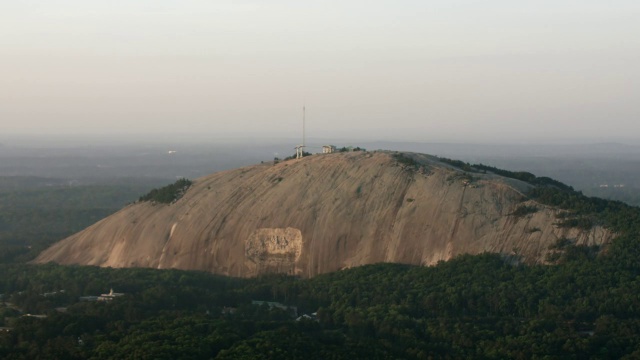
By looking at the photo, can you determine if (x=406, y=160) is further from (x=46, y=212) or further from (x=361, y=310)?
(x=46, y=212)

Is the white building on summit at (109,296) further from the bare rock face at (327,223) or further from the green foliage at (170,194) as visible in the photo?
the green foliage at (170,194)

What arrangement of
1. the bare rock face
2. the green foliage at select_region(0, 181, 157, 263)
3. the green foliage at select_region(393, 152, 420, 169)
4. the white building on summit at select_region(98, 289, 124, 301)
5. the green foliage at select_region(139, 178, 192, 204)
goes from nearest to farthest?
the white building on summit at select_region(98, 289, 124, 301) → the bare rock face → the green foliage at select_region(393, 152, 420, 169) → the green foliage at select_region(139, 178, 192, 204) → the green foliage at select_region(0, 181, 157, 263)

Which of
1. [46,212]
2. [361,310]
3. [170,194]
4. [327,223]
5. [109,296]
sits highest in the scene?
[170,194]

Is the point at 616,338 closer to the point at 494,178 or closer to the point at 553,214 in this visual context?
the point at 553,214

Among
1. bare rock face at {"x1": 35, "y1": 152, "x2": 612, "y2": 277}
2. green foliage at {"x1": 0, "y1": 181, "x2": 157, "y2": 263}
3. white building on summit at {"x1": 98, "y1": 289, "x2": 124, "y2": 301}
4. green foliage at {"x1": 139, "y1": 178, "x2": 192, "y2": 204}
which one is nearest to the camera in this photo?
white building on summit at {"x1": 98, "y1": 289, "x2": 124, "y2": 301}

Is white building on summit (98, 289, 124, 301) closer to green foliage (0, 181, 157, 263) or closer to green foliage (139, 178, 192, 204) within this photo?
green foliage (139, 178, 192, 204)

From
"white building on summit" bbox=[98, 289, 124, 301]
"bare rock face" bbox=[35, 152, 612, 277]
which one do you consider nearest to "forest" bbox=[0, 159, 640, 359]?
"white building on summit" bbox=[98, 289, 124, 301]

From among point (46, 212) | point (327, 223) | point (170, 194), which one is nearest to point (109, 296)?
point (327, 223)

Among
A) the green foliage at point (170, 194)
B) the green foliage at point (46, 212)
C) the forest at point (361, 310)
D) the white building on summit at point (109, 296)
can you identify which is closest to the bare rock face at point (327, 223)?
the green foliage at point (170, 194)
